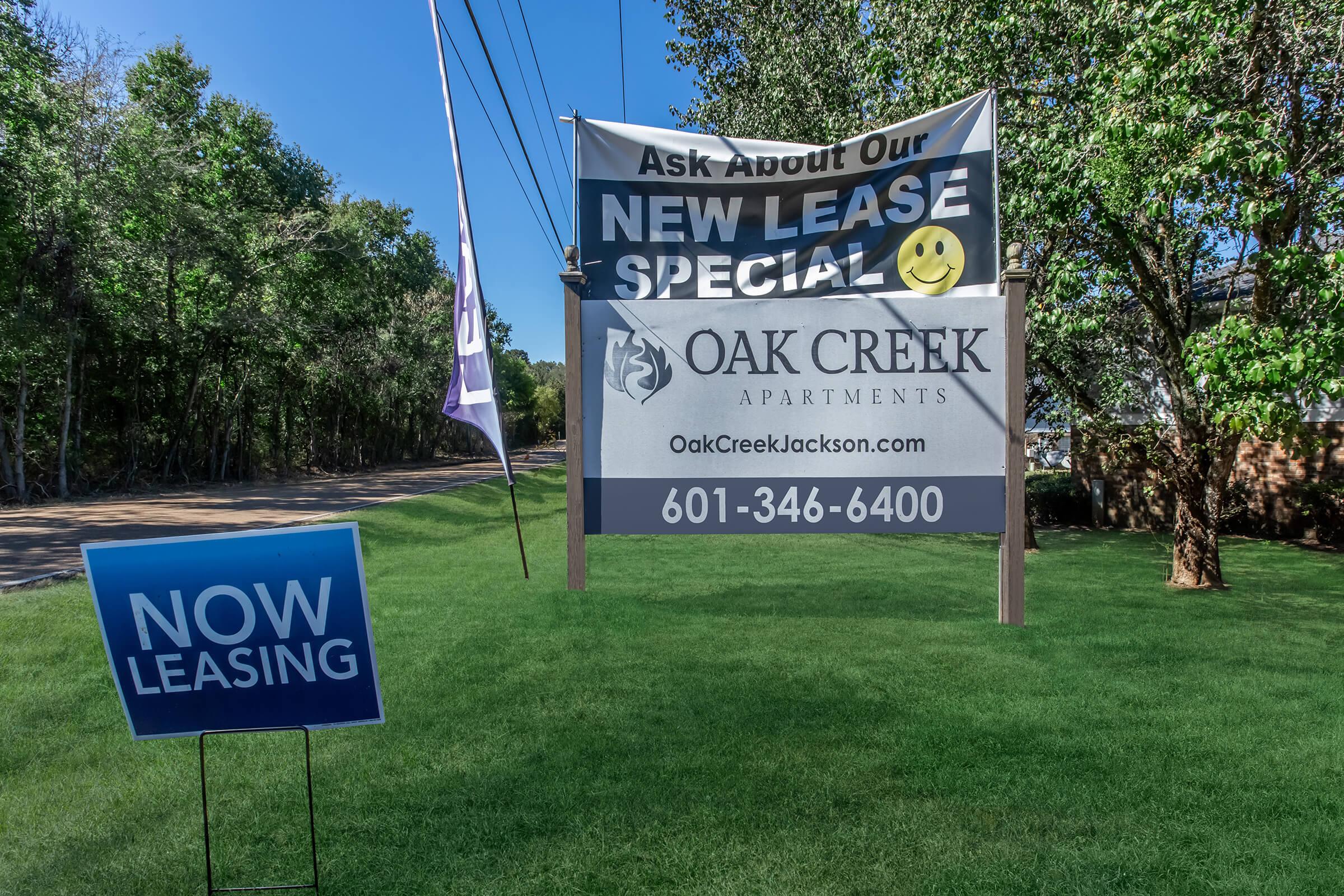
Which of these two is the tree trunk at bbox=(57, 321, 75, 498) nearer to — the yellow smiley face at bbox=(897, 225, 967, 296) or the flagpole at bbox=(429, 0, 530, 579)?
the flagpole at bbox=(429, 0, 530, 579)

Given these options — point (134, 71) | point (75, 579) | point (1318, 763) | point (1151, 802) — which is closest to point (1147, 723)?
point (1318, 763)

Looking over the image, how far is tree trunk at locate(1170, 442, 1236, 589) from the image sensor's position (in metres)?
9.11

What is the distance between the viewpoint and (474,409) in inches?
182

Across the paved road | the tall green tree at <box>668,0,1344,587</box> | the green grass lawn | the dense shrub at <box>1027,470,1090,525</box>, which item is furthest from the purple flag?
the dense shrub at <box>1027,470,1090,525</box>

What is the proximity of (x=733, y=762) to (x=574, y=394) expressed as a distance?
2.00 m

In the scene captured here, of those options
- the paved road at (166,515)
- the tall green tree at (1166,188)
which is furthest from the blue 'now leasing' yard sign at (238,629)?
the tall green tree at (1166,188)

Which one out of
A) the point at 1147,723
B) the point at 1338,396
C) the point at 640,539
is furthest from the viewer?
the point at 640,539

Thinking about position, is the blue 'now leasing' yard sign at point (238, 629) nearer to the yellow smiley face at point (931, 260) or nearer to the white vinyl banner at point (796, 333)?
the white vinyl banner at point (796, 333)

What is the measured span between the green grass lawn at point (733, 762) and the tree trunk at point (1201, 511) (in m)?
1.98

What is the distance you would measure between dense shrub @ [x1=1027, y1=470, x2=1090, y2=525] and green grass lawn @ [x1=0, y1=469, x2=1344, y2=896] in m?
11.3

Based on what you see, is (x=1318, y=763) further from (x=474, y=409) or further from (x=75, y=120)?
(x=75, y=120)

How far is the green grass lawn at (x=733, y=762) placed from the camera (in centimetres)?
298

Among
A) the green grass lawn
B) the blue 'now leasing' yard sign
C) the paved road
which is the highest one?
the blue 'now leasing' yard sign

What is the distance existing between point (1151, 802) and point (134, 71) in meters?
33.3
